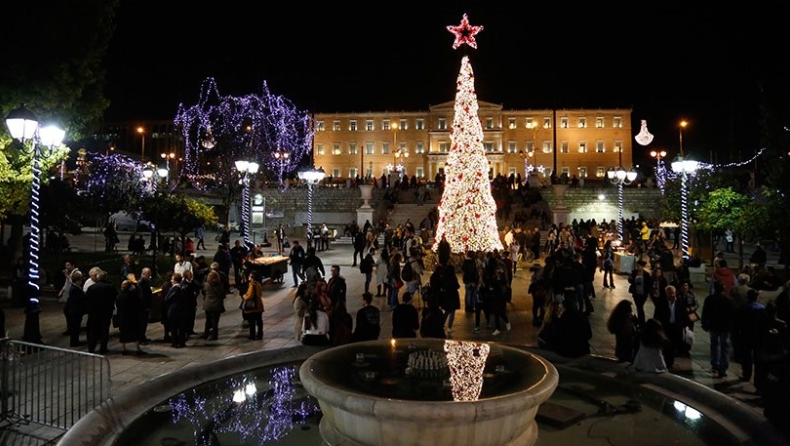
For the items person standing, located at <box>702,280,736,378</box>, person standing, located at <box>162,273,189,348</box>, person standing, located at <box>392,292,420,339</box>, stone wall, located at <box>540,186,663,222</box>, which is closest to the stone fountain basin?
person standing, located at <box>392,292,420,339</box>

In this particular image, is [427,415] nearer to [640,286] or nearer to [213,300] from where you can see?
[213,300]

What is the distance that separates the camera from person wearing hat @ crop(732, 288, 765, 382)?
6695mm

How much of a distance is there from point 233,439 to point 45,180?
13167 millimetres

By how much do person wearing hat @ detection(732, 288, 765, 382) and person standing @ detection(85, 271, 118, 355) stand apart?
28.4 ft

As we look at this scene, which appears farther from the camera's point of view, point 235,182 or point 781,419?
point 235,182

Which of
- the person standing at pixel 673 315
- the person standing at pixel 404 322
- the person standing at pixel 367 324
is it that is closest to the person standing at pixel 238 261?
the person standing at pixel 367 324

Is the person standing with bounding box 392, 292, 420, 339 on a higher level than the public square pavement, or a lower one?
higher

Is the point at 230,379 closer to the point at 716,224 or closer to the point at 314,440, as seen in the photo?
the point at 314,440

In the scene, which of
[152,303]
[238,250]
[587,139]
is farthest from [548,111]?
[152,303]

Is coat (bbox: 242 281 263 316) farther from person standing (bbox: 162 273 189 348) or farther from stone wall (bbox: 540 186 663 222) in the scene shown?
stone wall (bbox: 540 186 663 222)

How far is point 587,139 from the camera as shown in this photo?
8094cm

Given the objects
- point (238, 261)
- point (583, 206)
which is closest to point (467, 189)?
point (238, 261)

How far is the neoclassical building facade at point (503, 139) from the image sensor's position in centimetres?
7946

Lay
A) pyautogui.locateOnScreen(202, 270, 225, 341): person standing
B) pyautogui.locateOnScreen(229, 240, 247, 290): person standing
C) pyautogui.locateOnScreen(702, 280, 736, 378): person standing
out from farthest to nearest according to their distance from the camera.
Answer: pyautogui.locateOnScreen(229, 240, 247, 290): person standing
pyautogui.locateOnScreen(202, 270, 225, 341): person standing
pyautogui.locateOnScreen(702, 280, 736, 378): person standing
